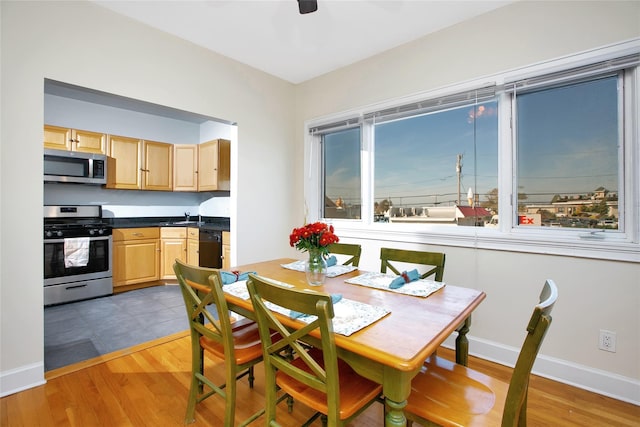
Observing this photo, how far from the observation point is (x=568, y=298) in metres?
2.04

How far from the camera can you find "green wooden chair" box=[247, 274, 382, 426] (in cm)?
103

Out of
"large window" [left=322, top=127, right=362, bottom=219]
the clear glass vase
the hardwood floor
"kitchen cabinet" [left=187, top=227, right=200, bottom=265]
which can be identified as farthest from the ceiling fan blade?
"kitchen cabinet" [left=187, top=227, right=200, bottom=265]

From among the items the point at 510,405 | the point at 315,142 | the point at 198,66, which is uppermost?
the point at 198,66

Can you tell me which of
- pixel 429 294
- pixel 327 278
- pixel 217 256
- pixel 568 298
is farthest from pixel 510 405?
pixel 217 256

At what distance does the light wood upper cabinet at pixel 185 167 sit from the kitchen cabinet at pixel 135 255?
785mm

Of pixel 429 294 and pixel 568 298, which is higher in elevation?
pixel 429 294

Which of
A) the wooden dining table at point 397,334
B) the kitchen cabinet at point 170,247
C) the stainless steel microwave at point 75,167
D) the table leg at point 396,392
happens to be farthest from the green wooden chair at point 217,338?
the stainless steel microwave at point 75,167

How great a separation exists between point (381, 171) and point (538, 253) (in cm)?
151

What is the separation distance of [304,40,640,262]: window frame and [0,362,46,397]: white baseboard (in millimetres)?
2565

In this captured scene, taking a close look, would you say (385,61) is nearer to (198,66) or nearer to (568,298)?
(198,66)

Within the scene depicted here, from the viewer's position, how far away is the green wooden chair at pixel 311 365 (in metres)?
1.03

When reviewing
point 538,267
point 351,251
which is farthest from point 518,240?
point 351,251

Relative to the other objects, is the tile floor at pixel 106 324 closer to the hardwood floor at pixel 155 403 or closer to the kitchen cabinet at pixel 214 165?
the hardwood floor at pixel 155 403

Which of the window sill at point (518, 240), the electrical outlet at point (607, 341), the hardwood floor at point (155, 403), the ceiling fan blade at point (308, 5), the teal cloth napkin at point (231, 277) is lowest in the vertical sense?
the hardwood floor at point (155, 403)
